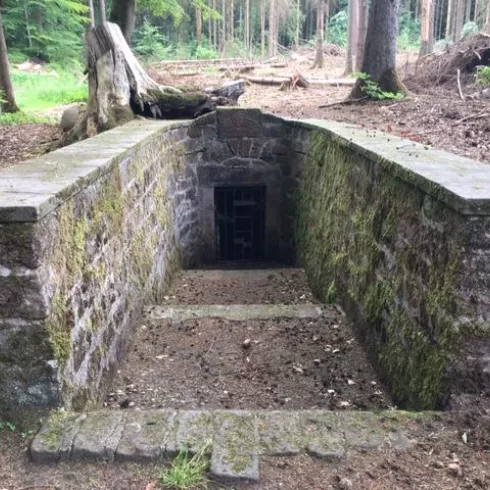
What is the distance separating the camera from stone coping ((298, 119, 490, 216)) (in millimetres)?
2520

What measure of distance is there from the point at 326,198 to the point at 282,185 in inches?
116

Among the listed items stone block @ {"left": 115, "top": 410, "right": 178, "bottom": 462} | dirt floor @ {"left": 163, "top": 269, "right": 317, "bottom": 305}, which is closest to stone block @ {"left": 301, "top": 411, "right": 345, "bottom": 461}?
stone block @ {"left": 115, "top": 410, "right": 178, "bottom": 462}

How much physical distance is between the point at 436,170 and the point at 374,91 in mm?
7994

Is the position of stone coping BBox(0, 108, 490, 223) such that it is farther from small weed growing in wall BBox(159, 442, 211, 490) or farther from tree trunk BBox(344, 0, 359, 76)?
tree trunk BBox(344, 0, 359, 76)

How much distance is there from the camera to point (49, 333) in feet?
8.19

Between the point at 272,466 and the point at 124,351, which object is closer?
the point at 272,466

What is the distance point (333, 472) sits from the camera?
7.23 feet

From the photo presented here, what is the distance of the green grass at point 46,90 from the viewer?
16938mm

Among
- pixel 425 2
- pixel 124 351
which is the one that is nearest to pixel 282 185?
pixel 124 351

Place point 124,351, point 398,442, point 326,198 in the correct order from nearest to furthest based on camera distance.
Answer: point 398,442 → point 124,351 → point 326,198

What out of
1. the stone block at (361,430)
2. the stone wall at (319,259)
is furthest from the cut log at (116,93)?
the stone block at (361,430)

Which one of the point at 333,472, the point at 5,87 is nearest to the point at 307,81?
the point at 5,87

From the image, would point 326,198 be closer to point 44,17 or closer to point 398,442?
point 398,442

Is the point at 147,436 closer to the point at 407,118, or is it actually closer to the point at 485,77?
the point at 407,118
